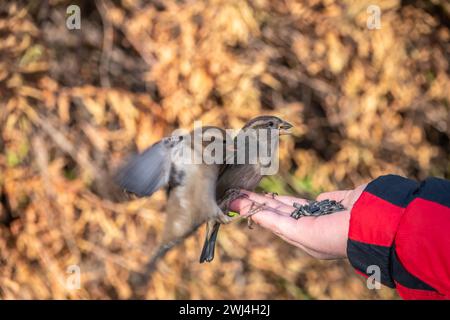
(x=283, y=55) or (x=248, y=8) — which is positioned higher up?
(x=248, y=8)

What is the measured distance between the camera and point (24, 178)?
4.75m

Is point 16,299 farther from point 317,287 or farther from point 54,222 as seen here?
point 317,287

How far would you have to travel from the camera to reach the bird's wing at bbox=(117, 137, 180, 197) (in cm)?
293

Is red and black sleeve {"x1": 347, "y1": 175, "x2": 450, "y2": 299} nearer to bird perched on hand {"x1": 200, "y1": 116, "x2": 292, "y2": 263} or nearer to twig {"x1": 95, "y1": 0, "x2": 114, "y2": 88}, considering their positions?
bird perched on hand {"x1": 200, "y1": 116, "x2": 292, "y2": 263}

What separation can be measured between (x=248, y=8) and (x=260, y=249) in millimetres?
1608

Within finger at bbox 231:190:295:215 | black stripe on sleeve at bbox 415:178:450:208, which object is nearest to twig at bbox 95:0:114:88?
finger at bbox 231:190:295:215

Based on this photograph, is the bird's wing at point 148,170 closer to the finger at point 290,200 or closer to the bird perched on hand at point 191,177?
the bird perched on hand at point 191,177

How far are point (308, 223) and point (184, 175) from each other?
581 millimetres

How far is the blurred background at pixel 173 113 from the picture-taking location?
4730 millimetres

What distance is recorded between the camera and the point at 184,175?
3133 mm

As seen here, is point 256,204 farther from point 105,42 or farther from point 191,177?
point 105,42

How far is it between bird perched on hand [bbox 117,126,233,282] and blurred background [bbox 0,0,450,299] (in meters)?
1.54

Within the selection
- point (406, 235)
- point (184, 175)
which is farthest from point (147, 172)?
point (406, 235)

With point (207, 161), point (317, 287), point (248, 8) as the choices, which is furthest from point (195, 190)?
point (317, 287)
